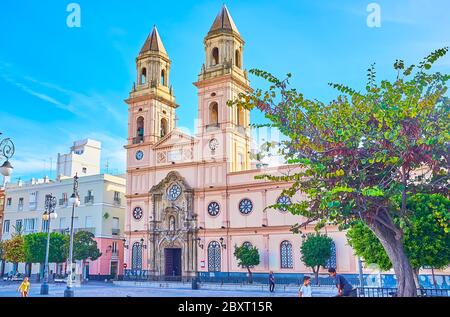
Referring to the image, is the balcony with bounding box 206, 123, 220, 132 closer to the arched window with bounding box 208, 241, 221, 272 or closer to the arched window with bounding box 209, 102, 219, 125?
the arched window with bounding box 209, 102, 219, 125

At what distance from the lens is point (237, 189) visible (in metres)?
33.2

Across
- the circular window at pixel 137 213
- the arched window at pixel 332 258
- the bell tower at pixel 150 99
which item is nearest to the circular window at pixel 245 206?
the arched window at pixel 332 258

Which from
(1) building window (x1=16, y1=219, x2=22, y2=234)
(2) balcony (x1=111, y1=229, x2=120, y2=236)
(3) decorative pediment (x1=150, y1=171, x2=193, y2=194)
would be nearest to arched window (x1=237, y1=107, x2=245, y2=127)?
(3) decorative pediment (x1=150, y1=171, x2=193, y2=194)

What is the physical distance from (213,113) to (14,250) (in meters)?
17.9

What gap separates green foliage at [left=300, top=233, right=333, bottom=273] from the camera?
27562 mm

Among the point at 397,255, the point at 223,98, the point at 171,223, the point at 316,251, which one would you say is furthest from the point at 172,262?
the point at 397,255

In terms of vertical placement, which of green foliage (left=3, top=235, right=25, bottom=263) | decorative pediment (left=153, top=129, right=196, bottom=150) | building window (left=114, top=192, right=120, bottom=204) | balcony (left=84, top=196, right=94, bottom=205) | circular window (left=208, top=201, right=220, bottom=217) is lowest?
green foliage (left=3, top=235, right=25, bottom=263)

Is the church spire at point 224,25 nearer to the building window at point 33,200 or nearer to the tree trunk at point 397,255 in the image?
the building window at point 33,200

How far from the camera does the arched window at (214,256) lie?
3313cm

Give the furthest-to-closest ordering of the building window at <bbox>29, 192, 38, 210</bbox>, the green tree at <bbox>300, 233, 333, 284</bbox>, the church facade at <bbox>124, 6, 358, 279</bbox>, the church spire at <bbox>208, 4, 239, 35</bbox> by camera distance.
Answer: the building window at <bbox>29, 192, 38, 210</bbox>
the church spire at <bbox>208, 4, 239, 35</bbox>
the church facade at <bbox>124, 6, 358, 279</bbox>
the green tree at <bbox>300, 233, 333, 284</bbox>

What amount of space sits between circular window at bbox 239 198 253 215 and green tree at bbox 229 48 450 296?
21.6 metres

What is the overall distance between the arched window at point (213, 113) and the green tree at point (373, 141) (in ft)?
Answer: 81.7
